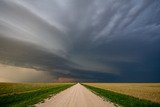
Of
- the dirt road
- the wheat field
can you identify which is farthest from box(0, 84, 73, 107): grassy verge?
the wheat field

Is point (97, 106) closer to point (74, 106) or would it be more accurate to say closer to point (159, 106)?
point (74, 106)

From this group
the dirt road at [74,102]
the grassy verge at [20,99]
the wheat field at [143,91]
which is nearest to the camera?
the dirt road at [74,102]

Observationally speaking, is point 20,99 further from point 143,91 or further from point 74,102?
point 143,91

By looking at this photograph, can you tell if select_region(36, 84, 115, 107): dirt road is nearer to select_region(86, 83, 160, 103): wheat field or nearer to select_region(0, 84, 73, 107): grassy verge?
select_region(0, 84, 73, 107): grassy verge

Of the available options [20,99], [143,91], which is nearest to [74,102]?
[20,99]

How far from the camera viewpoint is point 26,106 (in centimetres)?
1812

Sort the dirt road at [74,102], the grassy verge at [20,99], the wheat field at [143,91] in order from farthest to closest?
the wheat field at [143,91] < the grassy verge at [20,99] < the dirt road at [74,102]

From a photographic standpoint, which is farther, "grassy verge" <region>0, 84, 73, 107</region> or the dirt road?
"grassy verge" <region>0, 84, 73, 107</region>

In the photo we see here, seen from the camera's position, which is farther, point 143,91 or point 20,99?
point 143,91

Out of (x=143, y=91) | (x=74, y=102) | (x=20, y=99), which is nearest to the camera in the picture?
(x=74, y=102)

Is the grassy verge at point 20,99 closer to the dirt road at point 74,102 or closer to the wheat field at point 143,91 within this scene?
the dirt road at point 74,102

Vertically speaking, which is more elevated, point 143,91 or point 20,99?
point 143,91

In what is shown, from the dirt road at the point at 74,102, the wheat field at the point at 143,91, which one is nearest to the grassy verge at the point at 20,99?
the dirt road at the point at 74,102

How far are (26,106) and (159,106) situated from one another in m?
13.3
